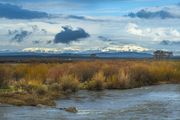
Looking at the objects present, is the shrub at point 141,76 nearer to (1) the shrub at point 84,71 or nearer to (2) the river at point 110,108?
(1) the shrub at point 84,71

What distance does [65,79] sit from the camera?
141 ft

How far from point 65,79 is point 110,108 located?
474 inches

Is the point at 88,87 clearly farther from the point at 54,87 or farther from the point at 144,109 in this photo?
the point at 144,109

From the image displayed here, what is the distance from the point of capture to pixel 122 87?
48.2m

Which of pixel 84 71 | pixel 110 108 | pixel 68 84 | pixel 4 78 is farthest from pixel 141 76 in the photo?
pixel 110 108

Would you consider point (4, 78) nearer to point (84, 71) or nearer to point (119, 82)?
point (119, 82)

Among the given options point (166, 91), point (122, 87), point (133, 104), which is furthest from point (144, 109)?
point (122, 87)

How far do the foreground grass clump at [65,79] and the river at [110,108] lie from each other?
5.00ft

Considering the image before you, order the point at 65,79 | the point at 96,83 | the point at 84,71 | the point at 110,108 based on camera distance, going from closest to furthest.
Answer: the point at 110,108, the point at 65,79, the point at 96,83, the point at 84,71

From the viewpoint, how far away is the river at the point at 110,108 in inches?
1060

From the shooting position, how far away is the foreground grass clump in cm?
3401

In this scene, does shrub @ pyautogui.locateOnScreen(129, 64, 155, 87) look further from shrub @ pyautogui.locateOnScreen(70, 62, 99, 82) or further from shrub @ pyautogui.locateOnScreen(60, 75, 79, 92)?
shrub @ pyautogui.locateOnScreen(60, 75, 79, 92)

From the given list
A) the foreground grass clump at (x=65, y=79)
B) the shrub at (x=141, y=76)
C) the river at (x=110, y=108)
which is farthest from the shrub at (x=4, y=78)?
the shrub at (x=141, y=76)

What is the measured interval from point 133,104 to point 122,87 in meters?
14.5
